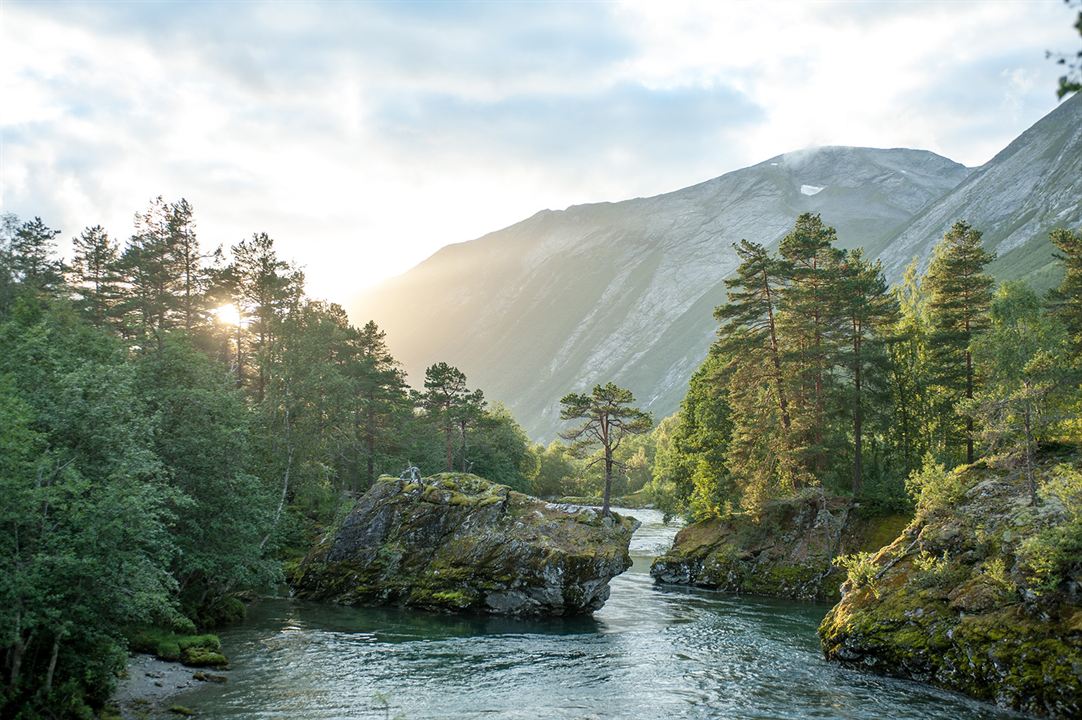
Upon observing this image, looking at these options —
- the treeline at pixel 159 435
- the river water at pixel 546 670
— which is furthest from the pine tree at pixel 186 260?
the river water at pixel 546 670

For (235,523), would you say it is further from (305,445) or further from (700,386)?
(700,386)

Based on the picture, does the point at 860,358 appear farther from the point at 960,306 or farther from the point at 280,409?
the point at 280,409

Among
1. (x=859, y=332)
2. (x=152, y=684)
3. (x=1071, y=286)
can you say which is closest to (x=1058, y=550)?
(x=859, y=332)

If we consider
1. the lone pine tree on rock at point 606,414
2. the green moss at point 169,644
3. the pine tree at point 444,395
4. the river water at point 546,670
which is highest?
the pine tree at point 444,395

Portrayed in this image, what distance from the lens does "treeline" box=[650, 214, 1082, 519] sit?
52.3 m

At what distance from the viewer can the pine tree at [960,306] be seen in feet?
172

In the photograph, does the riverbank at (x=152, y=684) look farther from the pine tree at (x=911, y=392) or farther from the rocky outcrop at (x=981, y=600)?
the pine tree at (x=911, y=392)

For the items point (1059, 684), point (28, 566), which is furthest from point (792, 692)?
point (28, 566)

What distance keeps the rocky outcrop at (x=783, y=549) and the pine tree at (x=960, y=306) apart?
11.7 metres

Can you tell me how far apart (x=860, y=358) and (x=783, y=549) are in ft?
56.9

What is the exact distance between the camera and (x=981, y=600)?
27344mm

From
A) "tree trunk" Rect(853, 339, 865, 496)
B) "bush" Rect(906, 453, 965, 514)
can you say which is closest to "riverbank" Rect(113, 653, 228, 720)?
"bush" Rect(906, 453, 965, 514)

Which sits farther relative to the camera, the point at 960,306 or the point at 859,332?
the point at 859,332

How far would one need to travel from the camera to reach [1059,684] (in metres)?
22.8
